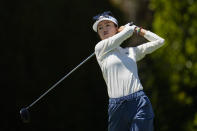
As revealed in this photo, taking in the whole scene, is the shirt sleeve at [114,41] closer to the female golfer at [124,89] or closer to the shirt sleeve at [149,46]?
the female golfer at [124,89]

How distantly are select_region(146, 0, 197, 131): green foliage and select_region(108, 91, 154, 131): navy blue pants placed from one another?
4.00 metres

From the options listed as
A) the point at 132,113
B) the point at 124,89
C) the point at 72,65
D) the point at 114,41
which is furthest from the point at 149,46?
the point at 72,65

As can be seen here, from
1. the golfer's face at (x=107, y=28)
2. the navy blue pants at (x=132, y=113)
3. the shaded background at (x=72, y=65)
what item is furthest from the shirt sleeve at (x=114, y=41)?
the shaded background at (x=72, y=65)

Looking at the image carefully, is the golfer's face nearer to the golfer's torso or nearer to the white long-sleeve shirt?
the white long-sleeve shirt

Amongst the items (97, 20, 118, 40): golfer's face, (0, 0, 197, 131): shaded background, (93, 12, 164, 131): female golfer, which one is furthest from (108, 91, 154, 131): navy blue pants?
(0, 0, 197, 131): shaded background

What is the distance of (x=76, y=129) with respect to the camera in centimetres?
870

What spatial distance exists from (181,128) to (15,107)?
2.77 metres

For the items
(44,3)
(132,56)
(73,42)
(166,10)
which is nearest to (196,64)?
(166,10)

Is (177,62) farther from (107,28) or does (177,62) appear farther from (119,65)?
(119,65)

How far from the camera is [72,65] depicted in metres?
8.83

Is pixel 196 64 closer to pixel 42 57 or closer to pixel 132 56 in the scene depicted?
pixel 42 57

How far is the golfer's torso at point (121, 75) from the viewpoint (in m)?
4.34

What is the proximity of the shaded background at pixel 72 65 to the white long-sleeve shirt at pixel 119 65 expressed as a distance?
3942mm

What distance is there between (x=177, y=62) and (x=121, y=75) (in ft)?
13.8
